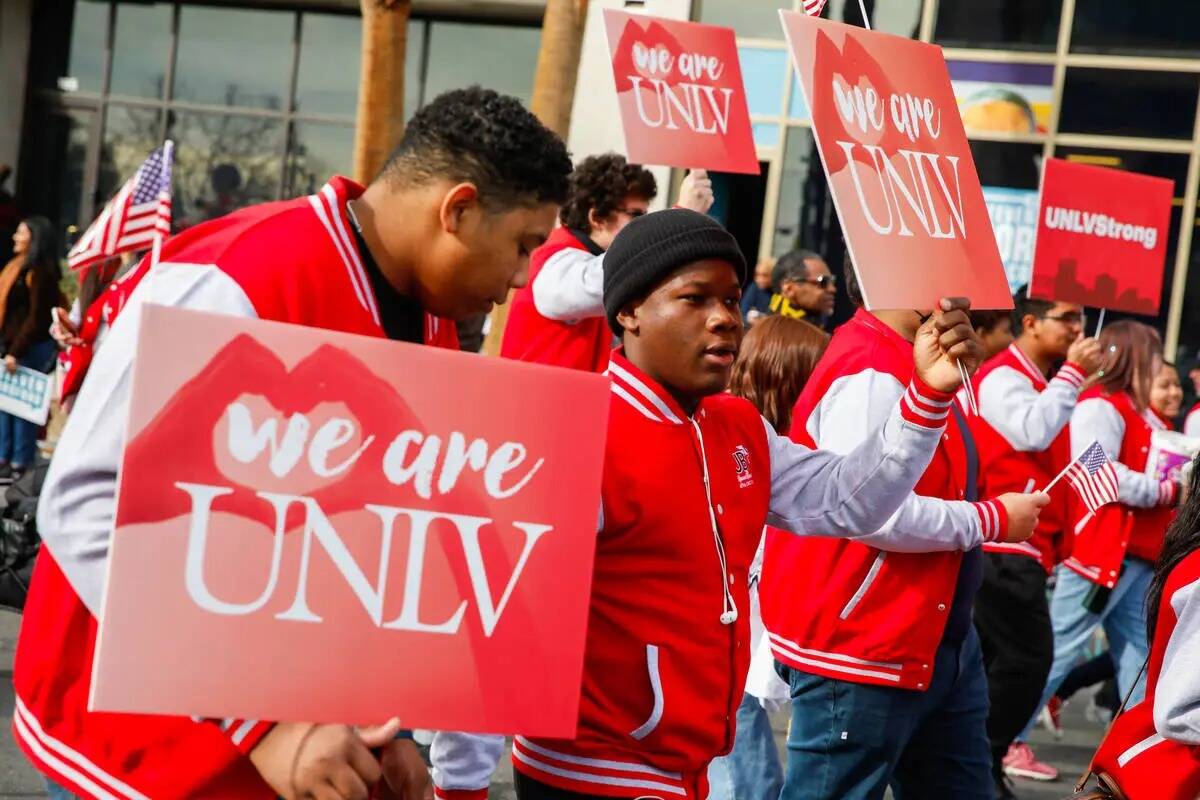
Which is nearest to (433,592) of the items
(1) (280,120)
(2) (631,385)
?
(2) (631,385)

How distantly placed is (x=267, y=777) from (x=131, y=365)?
0.55 metres

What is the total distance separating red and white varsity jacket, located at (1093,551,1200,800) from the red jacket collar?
0.99 metres

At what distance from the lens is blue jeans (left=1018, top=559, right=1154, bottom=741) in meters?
6.98

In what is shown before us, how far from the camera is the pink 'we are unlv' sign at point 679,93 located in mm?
6219

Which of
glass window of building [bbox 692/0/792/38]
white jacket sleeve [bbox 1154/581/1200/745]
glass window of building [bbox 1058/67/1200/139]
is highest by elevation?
glass window of building [bbox 692/0/792/38]

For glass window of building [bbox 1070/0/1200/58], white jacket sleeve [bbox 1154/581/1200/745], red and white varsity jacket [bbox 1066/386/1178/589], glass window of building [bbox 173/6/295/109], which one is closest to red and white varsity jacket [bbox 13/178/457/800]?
white jacket sleeve [bbox 1154/581/1200/745]

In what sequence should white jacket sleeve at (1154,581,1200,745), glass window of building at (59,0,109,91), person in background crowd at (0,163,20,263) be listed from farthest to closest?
glass window of building at (59,0,109,91) < person in background crowd at (0,163,20,263) < white jacket sleeve at (1154,581,1200,745)

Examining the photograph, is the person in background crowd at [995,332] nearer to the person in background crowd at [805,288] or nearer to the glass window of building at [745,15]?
the person in background crowd at [805,288]

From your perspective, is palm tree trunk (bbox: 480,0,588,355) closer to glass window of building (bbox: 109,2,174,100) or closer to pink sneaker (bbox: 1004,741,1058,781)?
pink sneaker (bbox: 1004,741,1058,781)

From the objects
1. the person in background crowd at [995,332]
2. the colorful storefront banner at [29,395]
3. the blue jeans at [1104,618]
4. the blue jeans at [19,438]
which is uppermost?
the person in background crowd at [995,332]

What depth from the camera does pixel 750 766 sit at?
4.92 meters

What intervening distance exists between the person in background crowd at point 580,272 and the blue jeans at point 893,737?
1583mm

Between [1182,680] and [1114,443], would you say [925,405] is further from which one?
[1114,443]

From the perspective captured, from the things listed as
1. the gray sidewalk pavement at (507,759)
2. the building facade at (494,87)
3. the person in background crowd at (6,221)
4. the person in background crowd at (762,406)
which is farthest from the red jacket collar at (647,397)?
the person in background crowd at (6,221)
